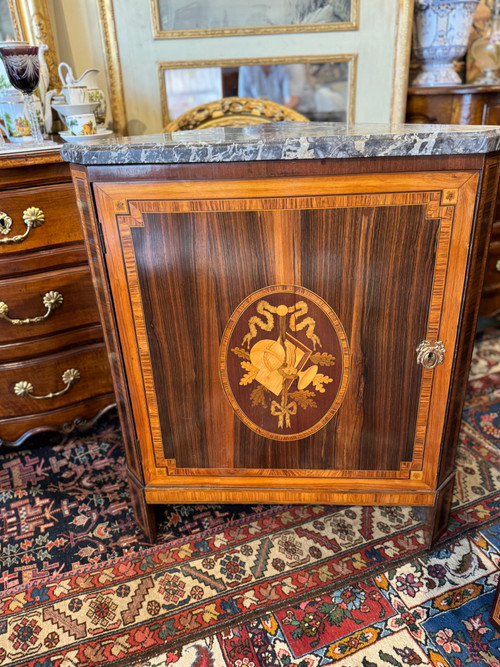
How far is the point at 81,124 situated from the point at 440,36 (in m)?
1.28

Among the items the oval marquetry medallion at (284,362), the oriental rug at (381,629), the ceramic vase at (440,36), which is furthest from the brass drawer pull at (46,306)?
the ceramic vase at (440,36)

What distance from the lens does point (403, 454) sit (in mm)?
1100

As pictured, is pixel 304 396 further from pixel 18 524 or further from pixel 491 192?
pixel 18 524

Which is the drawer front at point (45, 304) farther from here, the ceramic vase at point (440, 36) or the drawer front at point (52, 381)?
the ceramic vase at point (440, 36)

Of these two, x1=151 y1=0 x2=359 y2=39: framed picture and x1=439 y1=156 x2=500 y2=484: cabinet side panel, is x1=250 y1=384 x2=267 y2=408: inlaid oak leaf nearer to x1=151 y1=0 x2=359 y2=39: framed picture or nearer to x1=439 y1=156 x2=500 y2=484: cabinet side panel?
x1=439 y1=156 x2=500 y2=484: cabinet side panel

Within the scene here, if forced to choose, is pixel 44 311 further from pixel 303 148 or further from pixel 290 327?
pixel 303 148

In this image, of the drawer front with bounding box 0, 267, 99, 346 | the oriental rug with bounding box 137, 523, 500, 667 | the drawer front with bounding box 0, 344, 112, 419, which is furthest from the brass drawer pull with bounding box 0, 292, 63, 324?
the oriental rug with bounding box 137, 523, 500, 667

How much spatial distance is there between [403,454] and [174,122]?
1.31 meters

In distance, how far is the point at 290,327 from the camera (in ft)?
3.26

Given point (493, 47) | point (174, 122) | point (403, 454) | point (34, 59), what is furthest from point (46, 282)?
point (493, 47)

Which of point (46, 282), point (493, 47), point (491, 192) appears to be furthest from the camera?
point (493, 47)

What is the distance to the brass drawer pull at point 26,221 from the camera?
1289mm

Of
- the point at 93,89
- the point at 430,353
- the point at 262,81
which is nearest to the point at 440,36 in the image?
the point at 262,81

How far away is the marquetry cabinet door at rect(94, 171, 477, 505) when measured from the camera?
89 centimetres
